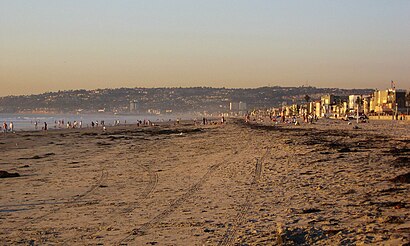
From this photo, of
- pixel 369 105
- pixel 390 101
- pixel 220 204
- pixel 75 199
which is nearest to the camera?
pixel 220 204

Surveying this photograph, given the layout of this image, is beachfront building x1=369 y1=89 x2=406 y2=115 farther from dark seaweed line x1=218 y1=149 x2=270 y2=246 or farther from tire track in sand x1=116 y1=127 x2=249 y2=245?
tire track in sand x1=116 y1=127 x2=249 y2=245

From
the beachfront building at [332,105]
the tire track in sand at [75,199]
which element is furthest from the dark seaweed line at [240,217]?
the beachfront building at [332,105]

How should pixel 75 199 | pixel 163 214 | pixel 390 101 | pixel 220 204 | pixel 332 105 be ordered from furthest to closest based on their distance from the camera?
pixel 332 105 < pixel 390 101 < pixel 75 199 < pixel 220 204 < pixel 163 214

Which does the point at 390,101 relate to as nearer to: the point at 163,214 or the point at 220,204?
the point at 220,204

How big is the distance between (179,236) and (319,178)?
6.73 meters

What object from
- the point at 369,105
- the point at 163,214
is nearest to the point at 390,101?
the point at 369,105

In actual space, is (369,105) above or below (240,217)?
below

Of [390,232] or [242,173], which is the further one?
[242,173]

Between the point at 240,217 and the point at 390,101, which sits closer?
the point at 240,217

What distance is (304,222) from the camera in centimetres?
895

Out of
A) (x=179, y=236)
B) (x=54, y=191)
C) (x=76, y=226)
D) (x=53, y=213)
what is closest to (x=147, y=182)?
(x=54, y=191)

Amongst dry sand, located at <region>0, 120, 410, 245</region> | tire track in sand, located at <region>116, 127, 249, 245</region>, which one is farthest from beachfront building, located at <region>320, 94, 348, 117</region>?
tire track in sand, located at <region>116, 127, 249, 245</region>

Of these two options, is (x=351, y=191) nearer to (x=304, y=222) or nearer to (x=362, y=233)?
(x=304, y=222)

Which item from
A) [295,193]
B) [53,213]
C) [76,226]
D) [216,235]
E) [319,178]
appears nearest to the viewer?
Result: [216,235]
